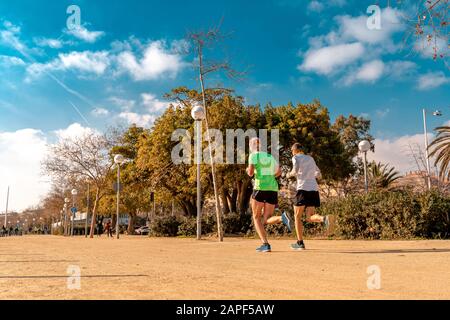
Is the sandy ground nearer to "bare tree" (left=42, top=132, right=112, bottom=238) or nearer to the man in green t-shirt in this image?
the man in green t-shirt

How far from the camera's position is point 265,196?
8.20 meters

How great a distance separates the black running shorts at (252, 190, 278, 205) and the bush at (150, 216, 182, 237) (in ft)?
56.4

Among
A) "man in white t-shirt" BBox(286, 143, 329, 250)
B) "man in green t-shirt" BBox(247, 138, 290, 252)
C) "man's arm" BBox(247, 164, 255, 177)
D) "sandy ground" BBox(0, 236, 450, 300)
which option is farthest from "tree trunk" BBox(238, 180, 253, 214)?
"sandy ground" BBox(0, 236, 450, 300)

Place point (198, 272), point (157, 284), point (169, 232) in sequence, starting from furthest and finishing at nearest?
point (169, 232), point (198, 272), point (157, 284)

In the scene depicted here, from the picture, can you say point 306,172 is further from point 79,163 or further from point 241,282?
point 79,163

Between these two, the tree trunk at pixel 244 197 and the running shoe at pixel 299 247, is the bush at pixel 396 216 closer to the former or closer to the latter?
the running shoe at pixel 299 247

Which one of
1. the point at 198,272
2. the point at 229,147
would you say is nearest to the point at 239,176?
the point at 229,147

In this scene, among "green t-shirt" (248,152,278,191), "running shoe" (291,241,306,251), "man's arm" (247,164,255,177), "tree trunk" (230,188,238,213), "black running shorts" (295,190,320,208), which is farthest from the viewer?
"tree trunk" (230,188,238,213)

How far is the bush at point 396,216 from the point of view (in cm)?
1334

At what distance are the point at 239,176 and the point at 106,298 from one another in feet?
67.1

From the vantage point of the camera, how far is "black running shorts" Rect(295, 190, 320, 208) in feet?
27.1

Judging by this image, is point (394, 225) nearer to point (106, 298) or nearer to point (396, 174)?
point (106, 298)

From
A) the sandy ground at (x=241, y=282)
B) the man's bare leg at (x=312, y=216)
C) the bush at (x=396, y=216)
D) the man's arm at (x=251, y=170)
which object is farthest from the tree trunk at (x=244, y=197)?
the sandy ground at (x=241, y=282)

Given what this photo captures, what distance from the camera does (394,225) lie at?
45.3ft
